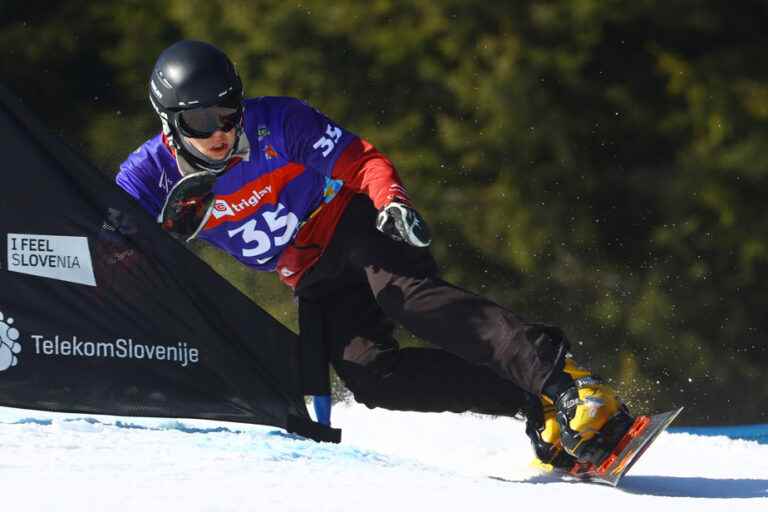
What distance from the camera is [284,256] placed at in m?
3.46

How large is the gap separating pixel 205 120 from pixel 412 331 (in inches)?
30.1

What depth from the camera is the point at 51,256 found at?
320cm

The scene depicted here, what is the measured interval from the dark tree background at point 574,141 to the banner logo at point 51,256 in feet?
10.6

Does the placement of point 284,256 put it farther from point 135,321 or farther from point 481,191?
point 481,191

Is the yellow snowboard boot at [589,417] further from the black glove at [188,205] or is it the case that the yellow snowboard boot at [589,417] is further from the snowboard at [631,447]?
the black glove at [188,205]

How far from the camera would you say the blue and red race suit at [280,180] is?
321 centimetres

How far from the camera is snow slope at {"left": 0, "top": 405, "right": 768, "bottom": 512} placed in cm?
236

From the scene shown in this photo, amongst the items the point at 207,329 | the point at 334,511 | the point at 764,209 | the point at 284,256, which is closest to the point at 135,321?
the point at 207,329

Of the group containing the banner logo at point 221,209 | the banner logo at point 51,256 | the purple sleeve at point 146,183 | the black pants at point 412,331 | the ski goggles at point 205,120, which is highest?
the ski goggles at point 205,120

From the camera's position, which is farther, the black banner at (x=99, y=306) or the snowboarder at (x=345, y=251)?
the black banner at (x=99, y=306)

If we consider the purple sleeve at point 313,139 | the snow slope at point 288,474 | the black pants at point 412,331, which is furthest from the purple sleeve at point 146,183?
the snow slope at point 288,474

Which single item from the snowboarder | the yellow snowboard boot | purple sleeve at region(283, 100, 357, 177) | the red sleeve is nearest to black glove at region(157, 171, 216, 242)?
the snowboarder

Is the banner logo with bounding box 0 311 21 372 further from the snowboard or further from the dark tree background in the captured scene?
the dark tree background

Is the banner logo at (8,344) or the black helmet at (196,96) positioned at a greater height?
the black helmet at (196,96)
